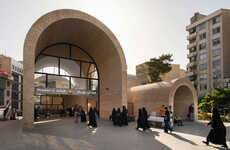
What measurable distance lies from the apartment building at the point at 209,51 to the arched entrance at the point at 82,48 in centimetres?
2857

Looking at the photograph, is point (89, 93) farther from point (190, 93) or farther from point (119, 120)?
point (190, 93)

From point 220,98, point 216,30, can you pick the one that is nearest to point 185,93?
point 220,98

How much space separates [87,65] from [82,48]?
280 cm

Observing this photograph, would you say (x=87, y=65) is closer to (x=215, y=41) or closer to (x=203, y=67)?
(x=203, y=67)

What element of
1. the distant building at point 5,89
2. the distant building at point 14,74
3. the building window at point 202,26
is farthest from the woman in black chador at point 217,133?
the distant building at point 14,74

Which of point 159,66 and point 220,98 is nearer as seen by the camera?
point 220,98

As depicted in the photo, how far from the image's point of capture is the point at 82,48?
20.0 m

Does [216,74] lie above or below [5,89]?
above

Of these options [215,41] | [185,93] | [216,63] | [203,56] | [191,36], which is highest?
[191,36]

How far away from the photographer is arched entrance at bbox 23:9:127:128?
→ 11.5 m

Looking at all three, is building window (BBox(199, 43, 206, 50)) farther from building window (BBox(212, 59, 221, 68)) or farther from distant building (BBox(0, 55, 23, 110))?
distant building (BBox(0, 55, 23, 110))

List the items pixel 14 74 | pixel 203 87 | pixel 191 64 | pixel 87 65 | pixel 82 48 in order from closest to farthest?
pixel 82 48, pixel 87 65, pixel 203 87, pixel 191 64, pixel 14 74

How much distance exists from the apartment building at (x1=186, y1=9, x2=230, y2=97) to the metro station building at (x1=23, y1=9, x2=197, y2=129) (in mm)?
23894

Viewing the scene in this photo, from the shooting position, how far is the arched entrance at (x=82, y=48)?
1154 cm
